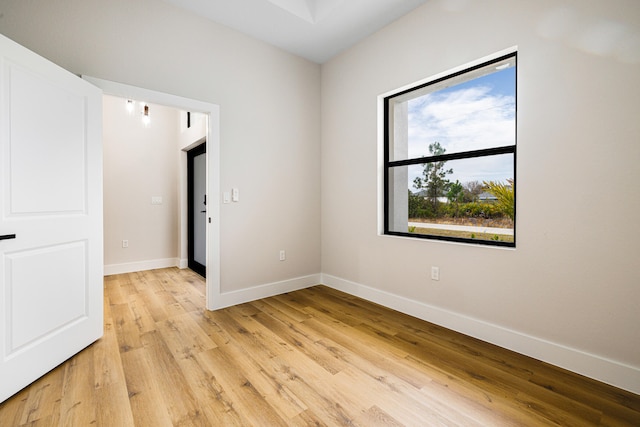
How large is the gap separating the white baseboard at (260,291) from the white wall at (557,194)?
4.49 ft

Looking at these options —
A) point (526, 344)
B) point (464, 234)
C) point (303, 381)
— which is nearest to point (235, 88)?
point (464, 234)

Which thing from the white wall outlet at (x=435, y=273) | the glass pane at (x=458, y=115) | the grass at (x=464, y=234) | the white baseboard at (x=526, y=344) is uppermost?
the glass pane at (x=458, y=115)

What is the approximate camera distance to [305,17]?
9.71 ft

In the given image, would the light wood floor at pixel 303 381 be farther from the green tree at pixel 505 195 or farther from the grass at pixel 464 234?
the green tree at pixel 505 195

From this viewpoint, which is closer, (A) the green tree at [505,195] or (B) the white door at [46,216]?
(B) the white door at [46,216]

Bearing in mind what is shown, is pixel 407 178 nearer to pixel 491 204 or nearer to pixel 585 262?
pixel 491 204

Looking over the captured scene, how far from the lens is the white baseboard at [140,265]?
437cm

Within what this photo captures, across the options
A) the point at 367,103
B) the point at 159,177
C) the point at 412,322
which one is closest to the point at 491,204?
the point at 412,322

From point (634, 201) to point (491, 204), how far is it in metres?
0.82

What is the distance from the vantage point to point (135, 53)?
257cm

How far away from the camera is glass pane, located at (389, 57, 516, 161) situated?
2.35m

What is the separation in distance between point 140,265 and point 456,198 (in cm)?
452

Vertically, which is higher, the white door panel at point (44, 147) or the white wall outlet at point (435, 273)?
the white door panel at point (44, 147)

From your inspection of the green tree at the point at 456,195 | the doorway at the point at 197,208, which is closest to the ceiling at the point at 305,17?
the green tree at the point at 456,195
